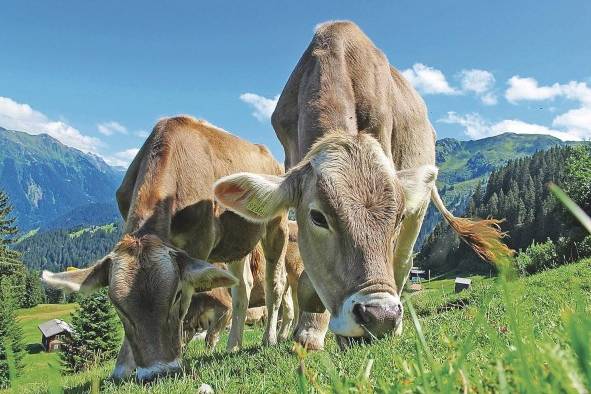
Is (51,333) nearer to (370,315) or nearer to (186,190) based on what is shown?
(186,190)

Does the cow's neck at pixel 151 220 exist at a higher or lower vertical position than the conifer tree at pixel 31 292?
higher

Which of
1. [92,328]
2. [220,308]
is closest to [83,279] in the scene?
[220,308]

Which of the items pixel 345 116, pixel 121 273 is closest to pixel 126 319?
pixel 121 273

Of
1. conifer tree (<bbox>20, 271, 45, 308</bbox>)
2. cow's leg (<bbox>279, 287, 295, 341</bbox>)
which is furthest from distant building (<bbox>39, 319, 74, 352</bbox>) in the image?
cow's leg (<bbox>279, 287, 295, 341</bbox>)

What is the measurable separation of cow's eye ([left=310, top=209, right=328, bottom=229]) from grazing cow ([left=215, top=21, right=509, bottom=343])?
1 cm

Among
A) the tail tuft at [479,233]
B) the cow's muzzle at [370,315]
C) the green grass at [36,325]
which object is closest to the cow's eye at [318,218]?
the cow's muzzle at [370,315]

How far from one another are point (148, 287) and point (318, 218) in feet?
6.99

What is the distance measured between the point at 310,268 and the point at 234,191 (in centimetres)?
131

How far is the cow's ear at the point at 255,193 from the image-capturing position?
19.6 ft

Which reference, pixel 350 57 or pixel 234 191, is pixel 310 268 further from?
pixel 350 57

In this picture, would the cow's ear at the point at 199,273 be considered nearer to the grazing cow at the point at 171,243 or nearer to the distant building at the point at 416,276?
the grazing cow at the point at 171,243

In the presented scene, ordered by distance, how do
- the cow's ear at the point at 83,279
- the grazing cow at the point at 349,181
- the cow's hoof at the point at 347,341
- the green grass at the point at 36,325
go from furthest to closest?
the green grass at the point at 36,325, the cow's ear at the point at 83,279, the grazing cow at the point at 349,181, the cow's hoof at the point at 347,341

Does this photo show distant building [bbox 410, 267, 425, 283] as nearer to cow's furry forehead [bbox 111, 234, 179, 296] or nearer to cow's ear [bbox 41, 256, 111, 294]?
cow's furry forehead [bbox 111, 234, 179, 296]

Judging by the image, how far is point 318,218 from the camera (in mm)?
5477
